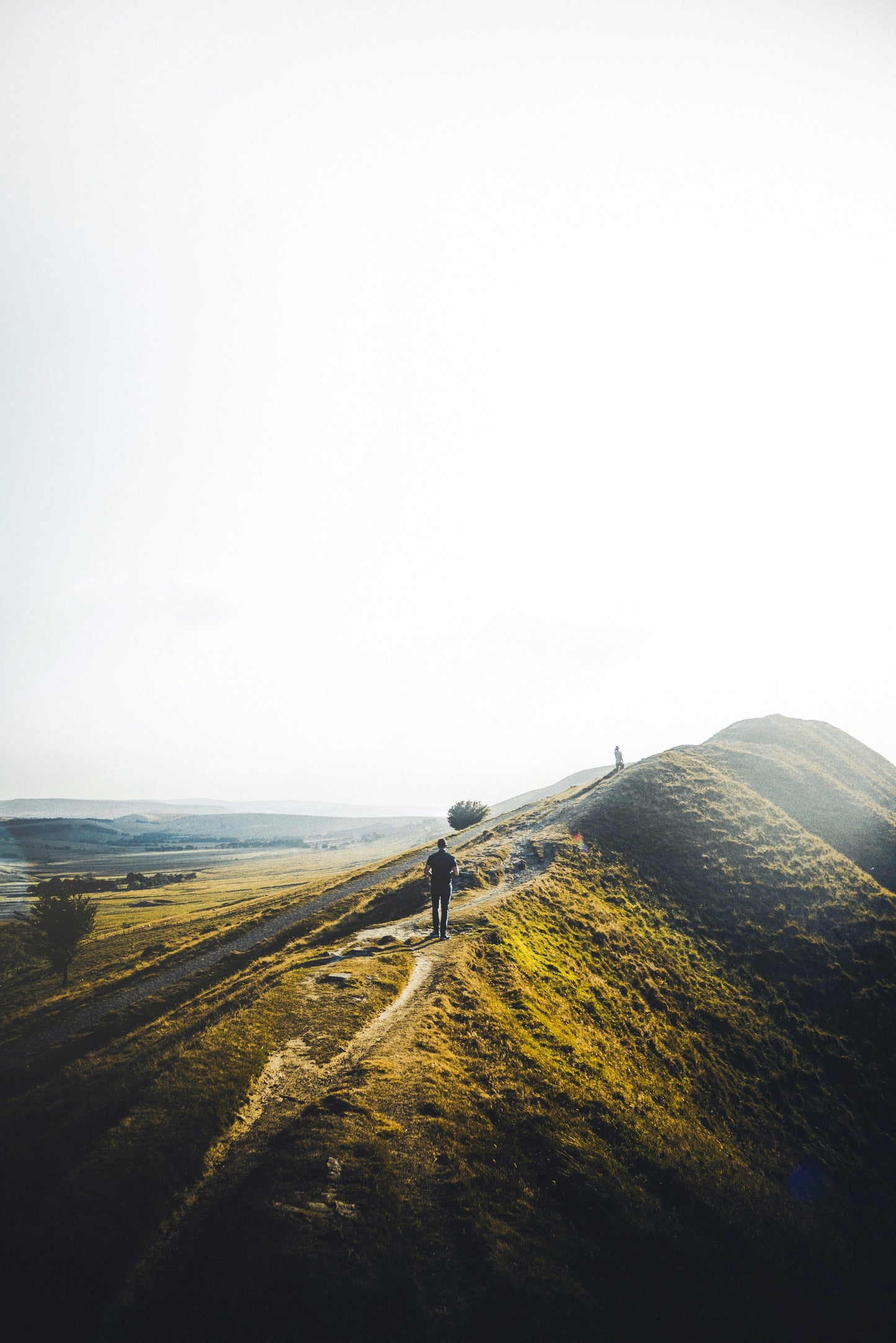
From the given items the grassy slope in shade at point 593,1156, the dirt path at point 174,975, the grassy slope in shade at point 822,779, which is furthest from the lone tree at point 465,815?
the grassy slope in shade at point 593,1156

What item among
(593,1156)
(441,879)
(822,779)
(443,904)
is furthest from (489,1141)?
(822,779)

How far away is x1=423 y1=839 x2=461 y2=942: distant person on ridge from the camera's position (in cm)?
2069

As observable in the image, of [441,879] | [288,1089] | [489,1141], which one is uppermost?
[441,879]

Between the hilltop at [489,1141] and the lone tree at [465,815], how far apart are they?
47.2 metres

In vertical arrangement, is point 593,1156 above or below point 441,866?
below

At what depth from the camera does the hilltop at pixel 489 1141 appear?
7828 mm

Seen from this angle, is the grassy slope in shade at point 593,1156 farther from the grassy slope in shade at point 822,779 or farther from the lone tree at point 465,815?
the lone tree at point 465,815

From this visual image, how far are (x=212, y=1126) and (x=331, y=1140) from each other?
2692 mm

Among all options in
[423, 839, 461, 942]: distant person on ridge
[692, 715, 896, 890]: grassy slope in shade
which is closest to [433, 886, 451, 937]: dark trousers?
[423, 839, 461, 942]: distant person on ridge

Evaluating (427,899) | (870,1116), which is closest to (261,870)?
(427,899)

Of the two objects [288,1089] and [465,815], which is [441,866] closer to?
[288,1089]

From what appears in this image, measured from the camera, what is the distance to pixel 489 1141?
1149 centimetres

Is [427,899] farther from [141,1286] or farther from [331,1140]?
[141,1286]

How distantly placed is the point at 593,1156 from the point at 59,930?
152 ft
